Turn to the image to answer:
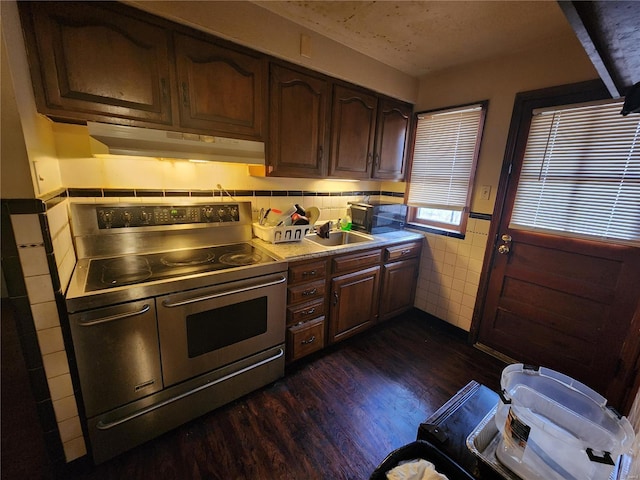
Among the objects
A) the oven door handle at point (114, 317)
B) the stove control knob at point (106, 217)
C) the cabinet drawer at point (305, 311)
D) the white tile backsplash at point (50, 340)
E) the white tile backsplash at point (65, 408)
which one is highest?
the stove control knob at point (106, 217)

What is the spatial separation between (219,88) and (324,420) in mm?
2026

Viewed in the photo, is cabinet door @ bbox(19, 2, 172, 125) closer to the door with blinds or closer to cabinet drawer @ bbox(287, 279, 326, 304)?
cabinet drawer @ bbox(287, 279, 326, 304)

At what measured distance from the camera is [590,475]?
646 mm

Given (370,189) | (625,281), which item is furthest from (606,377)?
(370,189)

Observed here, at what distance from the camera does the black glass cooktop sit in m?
1.28

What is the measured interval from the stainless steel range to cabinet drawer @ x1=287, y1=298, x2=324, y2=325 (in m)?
0.09

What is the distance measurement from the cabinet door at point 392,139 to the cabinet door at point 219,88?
1.15 meters

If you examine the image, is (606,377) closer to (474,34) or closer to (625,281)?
(625,281)

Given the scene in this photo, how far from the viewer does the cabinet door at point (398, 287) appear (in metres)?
2.43

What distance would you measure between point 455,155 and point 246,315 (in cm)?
216

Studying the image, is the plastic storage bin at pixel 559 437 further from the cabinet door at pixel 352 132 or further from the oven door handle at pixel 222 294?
the cabinet door at pixel 352 132

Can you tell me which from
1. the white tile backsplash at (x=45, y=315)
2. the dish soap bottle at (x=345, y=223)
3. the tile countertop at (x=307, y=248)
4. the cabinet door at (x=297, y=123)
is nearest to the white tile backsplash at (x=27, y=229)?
the white tile backsplash at (x=45, y=315)

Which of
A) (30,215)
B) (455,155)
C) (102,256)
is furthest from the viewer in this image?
(455,155)

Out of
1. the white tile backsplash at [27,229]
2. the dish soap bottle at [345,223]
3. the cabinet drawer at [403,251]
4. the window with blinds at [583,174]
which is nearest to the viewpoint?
the white tile backsplash at [27,229]
